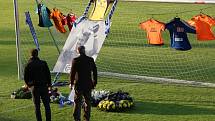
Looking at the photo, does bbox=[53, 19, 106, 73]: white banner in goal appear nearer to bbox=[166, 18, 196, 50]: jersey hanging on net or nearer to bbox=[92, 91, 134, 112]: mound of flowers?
bbox=[92, 91, 134, 112]: mound of flowers

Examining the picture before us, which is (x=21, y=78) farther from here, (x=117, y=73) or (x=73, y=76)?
(x=73, y=76)

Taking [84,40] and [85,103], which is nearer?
[85,103]

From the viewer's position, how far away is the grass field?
1138 cm

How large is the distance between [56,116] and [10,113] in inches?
47.2

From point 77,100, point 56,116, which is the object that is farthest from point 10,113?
point 77,100

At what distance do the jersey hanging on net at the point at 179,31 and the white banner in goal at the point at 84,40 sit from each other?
2366 mm

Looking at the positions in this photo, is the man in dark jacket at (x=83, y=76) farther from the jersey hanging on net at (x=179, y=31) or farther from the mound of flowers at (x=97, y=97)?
the jersey hanging on net at (x=179, y=31)

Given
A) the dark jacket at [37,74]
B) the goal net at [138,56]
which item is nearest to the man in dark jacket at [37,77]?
the dark jacket at [37,74]

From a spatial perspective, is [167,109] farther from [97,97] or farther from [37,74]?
[37,74]

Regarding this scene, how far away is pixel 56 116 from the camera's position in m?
11.2

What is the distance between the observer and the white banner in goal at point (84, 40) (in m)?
11.9

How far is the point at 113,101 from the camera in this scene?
458 inches

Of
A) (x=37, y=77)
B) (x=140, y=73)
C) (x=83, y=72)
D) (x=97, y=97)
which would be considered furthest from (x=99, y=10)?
(x=140, y=73)

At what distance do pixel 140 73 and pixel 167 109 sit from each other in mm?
4165
